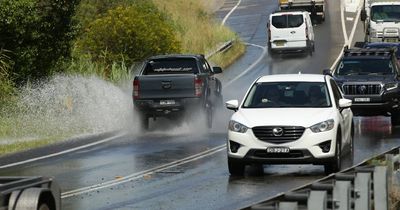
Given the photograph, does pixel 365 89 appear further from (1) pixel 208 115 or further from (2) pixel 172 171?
(2) pixel 172 171

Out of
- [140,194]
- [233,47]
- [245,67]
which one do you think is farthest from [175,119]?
[233,47]

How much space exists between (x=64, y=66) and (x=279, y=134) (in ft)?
60.6

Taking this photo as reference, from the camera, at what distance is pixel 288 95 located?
20.1 m

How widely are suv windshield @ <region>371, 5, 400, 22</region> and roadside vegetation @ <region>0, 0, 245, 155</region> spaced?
12.4 meters

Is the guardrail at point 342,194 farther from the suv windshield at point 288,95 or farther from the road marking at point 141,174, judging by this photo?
the suv windshield at point 288,95

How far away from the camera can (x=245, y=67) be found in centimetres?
4969

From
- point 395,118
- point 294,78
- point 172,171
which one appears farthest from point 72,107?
point 172,171

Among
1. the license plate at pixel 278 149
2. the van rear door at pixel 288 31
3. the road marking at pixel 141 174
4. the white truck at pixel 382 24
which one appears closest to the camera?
the road marking at pixel 141 174

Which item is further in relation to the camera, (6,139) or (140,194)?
(6,139)

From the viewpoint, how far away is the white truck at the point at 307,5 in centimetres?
6247

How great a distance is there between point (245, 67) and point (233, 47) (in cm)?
452

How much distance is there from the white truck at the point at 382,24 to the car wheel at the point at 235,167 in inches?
1232

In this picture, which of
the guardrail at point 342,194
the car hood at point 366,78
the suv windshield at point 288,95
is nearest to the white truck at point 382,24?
the car hood at point 366,78

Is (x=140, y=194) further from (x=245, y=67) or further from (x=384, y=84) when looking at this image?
(x=245, y=67)
